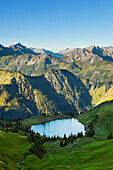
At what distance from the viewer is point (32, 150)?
110m

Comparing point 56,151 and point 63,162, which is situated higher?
point 63,162

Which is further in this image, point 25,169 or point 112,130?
point 112,130

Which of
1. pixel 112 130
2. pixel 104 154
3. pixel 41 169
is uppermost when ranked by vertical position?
pixel 104 154

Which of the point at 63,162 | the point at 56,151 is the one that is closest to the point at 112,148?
the point at 63,162

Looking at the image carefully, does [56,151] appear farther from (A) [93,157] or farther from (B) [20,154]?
(A) [93,157]

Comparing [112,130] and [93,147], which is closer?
[93,147]

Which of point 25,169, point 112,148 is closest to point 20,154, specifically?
point 25,169

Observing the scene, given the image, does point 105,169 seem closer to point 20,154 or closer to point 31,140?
point 20,154

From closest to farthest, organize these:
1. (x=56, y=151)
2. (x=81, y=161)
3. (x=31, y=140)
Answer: (x=81, y=161)
(x=56, y=151)
(x=31, y=140)

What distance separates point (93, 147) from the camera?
87.2 meters

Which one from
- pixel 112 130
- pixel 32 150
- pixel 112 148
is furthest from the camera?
pixel 112 130

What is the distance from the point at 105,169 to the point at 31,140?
4232 inches

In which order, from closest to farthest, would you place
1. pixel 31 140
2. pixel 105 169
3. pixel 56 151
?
pixel 105 169
pixel 56 151
pixel 31 140

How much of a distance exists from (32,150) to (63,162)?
42.5 metres
